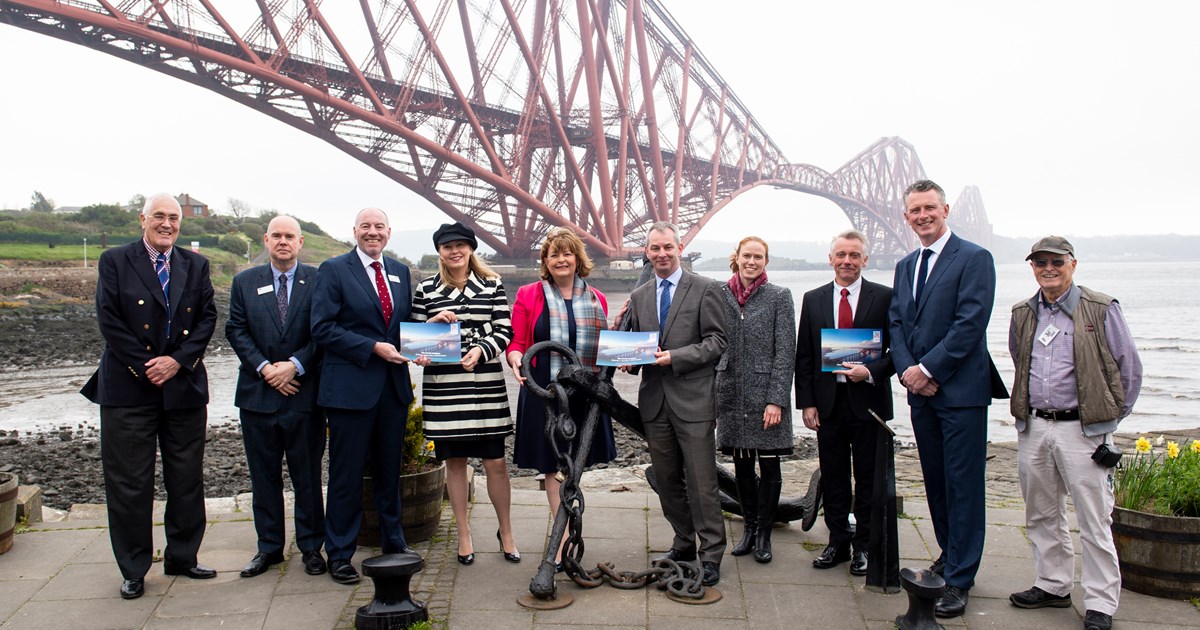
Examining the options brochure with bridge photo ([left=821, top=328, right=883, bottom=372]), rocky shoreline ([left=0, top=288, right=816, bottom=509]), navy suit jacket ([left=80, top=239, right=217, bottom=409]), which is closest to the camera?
navy suit jacket ([left=80, top=239, right=217, bottom=409])

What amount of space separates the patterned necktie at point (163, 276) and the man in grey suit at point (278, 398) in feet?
0.86

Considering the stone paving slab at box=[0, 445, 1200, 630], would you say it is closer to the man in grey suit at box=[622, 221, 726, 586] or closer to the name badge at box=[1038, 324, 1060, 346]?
the man in grey suit at box=[622, 221, 726, 586]

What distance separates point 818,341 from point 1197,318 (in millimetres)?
41218

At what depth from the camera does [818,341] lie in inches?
156

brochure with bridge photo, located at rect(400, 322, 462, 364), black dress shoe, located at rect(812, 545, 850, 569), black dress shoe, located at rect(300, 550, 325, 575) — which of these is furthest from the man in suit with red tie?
black dress shoe, located at rect(300, 550, 325, 575)

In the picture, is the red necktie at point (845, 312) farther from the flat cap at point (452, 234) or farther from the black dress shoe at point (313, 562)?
the black dress shoe at point (313, 562)

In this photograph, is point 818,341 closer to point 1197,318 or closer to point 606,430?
point 606,430

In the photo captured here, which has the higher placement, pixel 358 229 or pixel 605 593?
pixel 358 229

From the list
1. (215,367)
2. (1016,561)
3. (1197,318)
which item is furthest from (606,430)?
(1197,318)

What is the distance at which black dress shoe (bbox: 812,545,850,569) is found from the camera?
155 inches

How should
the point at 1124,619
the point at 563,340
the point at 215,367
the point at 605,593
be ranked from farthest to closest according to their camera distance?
the point at 215,367
the point at 563,340
the point at 605,593
the point at 1124,619

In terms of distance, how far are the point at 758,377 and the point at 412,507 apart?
181cm

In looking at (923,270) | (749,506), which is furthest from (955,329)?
(749,506)

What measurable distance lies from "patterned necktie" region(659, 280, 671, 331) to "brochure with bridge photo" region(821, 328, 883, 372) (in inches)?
27.6
